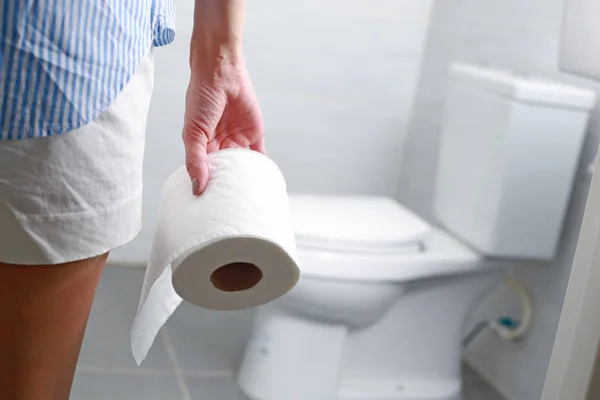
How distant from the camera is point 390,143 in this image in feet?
8.46

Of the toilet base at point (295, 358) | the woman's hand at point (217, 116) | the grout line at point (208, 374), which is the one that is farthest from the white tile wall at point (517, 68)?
the woman's hand at point (217, 116)

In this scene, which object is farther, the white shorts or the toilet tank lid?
the toilet tank lid

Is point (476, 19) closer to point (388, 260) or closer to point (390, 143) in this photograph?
point (390, 143)

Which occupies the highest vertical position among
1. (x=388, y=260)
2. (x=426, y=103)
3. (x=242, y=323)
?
(x=426, y=103)

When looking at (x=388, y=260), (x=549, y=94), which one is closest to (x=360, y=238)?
(x=388, y=260)

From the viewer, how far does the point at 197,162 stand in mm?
774

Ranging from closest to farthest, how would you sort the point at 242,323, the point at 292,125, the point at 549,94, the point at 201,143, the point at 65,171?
the point at 65,171 < the point at 201,143 < the point at 549,94 < the point at 242,323 < the point at 292,125

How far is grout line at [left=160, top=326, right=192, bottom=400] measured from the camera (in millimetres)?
1751

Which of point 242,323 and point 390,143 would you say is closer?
point 242,323

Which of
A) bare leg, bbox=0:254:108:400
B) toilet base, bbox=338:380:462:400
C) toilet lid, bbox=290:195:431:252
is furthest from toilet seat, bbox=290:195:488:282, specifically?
bare leg, bbox=0:254:108:400

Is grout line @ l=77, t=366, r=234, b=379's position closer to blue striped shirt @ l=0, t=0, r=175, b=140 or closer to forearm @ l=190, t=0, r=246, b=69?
forearm @ l=190, t=0, r=246, b=69

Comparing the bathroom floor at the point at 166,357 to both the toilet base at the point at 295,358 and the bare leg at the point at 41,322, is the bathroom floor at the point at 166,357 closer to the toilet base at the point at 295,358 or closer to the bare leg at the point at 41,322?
the toilet base at the point at 295,358

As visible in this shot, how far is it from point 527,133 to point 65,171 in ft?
3.95

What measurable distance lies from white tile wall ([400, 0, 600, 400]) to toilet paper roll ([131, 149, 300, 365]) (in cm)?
113
